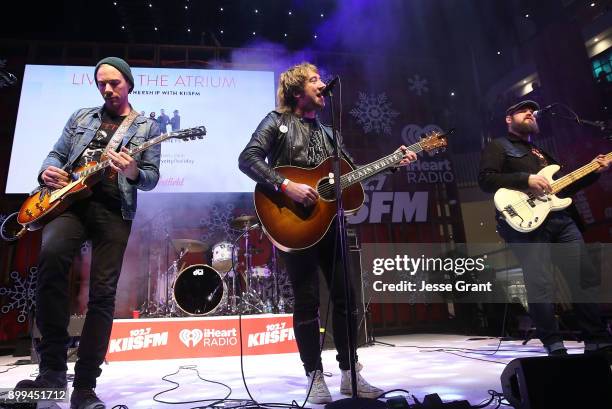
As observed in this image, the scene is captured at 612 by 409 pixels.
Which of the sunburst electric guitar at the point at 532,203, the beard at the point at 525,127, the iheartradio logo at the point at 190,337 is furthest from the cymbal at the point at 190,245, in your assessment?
the beard at the point at 525,127

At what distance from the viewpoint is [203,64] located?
7.65 m

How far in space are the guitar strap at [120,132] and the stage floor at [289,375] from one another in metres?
1.49

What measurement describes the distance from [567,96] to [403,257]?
4235 mm

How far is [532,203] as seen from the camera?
3271 millimetres

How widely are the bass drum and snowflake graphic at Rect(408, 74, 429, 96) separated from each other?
5644 millimetres

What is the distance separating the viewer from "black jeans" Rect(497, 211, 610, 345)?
121 inches

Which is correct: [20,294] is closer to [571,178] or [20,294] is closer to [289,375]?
[289,375]

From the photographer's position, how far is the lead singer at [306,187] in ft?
7.69

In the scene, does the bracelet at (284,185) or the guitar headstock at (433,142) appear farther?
the guitar headstock at (433,142)

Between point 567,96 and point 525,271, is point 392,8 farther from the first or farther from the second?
point 525,271

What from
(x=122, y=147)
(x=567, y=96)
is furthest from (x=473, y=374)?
(x=567, y=96)

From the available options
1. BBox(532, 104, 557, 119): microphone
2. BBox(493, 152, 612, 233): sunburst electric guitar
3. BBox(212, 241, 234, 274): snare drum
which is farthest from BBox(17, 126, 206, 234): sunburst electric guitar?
BBox(212, 241, 234, 274): snare drum

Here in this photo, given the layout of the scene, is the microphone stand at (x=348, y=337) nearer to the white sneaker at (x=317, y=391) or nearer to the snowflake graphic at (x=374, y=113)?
the white sneaker at (x=317, y=391)

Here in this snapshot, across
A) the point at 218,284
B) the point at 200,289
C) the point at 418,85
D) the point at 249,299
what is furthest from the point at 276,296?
the point at 418,85
